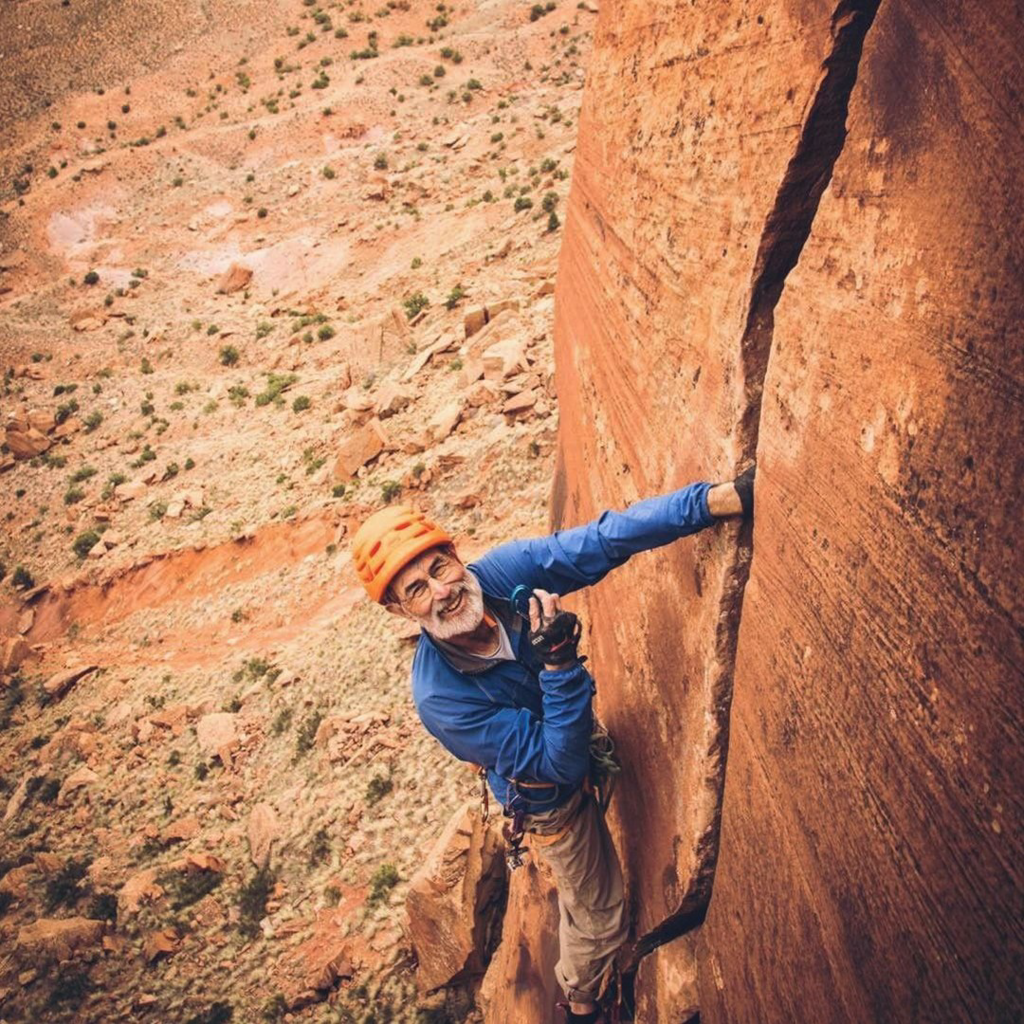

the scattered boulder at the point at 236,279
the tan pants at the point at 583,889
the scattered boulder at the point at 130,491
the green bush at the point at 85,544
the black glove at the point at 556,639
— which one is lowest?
the tan pants at the point at 583,889

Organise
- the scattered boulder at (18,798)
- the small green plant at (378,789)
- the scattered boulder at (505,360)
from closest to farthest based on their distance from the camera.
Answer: the small green plant at (378,789) < the scattered boulder at (18,798) < the scattered boulder at (505,360)

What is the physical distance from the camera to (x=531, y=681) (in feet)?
10.5

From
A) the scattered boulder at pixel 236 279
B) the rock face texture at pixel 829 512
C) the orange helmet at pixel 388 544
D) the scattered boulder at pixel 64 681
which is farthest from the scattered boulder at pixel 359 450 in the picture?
the scattered boulder at pixel 236 279

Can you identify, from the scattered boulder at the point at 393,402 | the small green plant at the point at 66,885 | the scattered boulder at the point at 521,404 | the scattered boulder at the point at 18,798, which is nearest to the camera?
the small green plant at the point at 66,885

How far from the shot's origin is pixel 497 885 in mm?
5879

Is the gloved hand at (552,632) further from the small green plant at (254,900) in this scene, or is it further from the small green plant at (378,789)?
the small green plant at (254,900)

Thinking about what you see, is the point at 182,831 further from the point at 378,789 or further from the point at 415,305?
the point at 415,305

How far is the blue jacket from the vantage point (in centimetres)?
268

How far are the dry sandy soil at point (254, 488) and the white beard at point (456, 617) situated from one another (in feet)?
15.7

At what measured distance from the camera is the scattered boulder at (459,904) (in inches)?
225

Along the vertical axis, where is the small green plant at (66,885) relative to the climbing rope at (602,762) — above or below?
above

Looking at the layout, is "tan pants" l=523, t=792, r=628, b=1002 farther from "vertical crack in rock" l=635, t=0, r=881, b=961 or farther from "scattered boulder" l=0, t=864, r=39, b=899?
"scattered boulder" l=0, t=864, r=39, b=899

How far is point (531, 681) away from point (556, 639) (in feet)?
2.15

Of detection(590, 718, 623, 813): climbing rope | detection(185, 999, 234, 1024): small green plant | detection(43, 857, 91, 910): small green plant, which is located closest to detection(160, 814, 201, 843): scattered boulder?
detection(43, 857, 91, 910): small green plant
